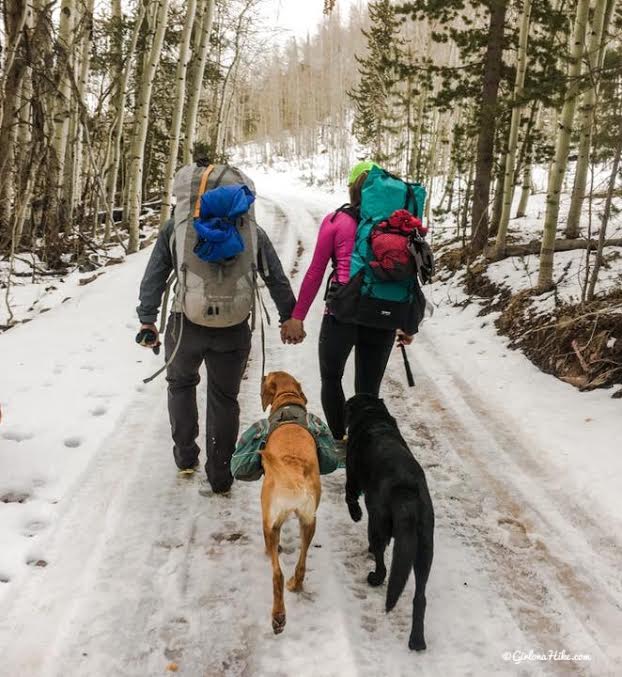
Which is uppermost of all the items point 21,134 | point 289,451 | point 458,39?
point 458,39

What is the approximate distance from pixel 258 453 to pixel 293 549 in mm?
638

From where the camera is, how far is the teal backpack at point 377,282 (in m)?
3.28

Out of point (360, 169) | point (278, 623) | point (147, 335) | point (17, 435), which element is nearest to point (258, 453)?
point (278, 623)

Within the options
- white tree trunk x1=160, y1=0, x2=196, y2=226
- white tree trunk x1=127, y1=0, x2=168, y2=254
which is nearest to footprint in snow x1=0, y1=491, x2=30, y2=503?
white tree trunk x1=160, y1=0, x2=196, y2=226

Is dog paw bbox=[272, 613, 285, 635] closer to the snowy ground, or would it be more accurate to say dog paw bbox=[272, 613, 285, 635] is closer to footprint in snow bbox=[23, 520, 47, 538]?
the snowy ground

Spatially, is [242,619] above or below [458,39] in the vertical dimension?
below

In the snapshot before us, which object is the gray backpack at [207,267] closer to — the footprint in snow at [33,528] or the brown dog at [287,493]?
the brown dog at [287,493]

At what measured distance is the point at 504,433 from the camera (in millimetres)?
4531

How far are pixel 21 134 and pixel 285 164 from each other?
163ft

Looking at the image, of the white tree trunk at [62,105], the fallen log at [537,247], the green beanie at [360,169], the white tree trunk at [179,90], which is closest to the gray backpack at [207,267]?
the green beanie at [360,169]

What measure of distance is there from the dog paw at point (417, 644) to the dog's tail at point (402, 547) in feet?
→ 0.62

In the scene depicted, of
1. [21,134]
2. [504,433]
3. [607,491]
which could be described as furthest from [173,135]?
[607,491]

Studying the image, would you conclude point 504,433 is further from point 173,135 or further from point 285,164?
point 285,164

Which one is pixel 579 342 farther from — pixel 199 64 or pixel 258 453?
pixel 199 64
